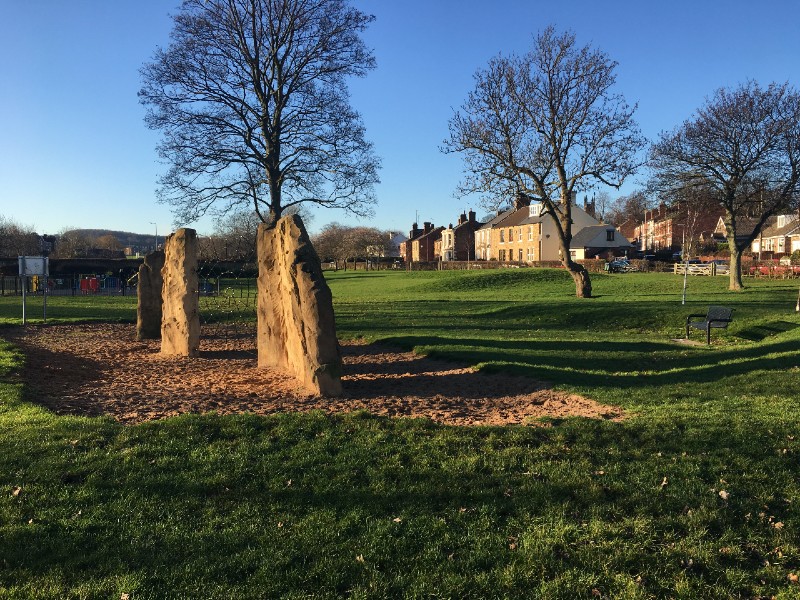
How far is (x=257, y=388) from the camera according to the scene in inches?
377

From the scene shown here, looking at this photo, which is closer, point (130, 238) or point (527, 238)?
point (527, 238)

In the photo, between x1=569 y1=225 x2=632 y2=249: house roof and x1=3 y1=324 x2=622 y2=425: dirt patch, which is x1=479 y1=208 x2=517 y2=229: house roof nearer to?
x1=569 y1=225 x2=632 y2=249: house roof

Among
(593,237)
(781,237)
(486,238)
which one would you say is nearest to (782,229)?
(781,237)

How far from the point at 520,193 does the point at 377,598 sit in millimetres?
25353

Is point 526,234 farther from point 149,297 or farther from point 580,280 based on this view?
point 149,297

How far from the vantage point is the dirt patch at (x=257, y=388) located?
786cm

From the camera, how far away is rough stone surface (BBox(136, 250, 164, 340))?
15.7m

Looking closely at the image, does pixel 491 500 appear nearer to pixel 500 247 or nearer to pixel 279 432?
pixel 279 432

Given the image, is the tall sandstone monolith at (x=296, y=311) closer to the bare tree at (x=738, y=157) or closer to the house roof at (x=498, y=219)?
the bare tree at (x=738, y=157)

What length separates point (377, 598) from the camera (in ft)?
11.6

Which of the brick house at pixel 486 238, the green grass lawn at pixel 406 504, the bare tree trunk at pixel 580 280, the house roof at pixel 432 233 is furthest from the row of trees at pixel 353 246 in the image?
the green grass lawn at pixel 406 504

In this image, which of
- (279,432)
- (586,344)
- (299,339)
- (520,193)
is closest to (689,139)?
(520,193)

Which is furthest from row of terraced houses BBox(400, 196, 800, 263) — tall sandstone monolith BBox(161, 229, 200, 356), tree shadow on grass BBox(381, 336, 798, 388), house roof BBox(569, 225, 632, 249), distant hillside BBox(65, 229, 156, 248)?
distant hillside BBox(65, 229, 156, 248)

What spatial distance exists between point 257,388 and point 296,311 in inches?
54.8
